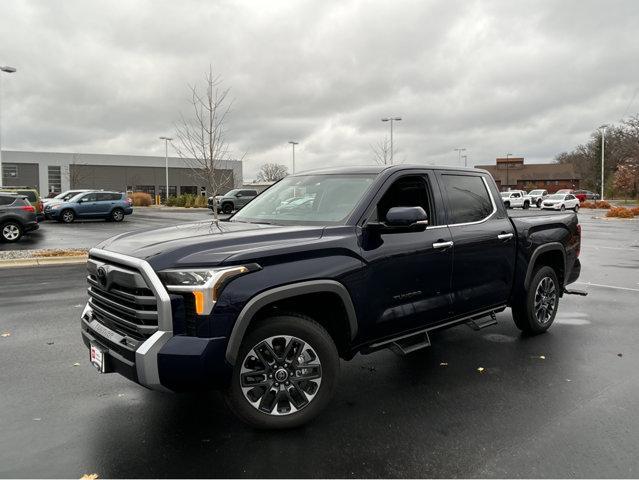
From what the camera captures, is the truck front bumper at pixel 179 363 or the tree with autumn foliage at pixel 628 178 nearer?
the truck front bumper at pixel 179 363

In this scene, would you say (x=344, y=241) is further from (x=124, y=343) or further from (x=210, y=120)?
(x=210, y=120)

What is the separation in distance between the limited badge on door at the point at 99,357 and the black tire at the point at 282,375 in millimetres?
876

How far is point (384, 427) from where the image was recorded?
3.59 metres

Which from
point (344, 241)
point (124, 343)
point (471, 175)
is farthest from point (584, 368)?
point (124, 343)

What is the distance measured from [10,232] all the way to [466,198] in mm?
15751

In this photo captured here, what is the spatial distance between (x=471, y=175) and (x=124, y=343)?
12.0 feet

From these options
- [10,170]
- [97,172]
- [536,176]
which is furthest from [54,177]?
[536,176]

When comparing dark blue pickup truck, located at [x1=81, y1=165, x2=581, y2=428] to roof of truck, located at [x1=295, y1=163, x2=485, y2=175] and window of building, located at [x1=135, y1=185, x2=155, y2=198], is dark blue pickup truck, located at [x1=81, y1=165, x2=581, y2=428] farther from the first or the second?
window of building, located at [x1=135, y1=185, x2=155, y2=198]

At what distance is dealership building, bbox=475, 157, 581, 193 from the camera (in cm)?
9891

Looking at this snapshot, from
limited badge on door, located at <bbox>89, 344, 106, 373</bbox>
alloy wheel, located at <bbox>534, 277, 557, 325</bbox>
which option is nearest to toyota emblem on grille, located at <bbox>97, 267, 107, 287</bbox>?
limited badge on door, located at <bbox>89, 344, 106, 373</bbox>

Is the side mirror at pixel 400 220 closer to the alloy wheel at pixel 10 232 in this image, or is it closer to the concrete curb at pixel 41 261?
the concrete curb at pixel 41 261

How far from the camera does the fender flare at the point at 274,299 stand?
10.5 feet

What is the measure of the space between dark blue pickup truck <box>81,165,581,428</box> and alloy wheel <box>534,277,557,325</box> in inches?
32.2

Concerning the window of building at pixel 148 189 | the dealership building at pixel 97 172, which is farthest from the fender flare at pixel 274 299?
the window of building at pixel 148 189
